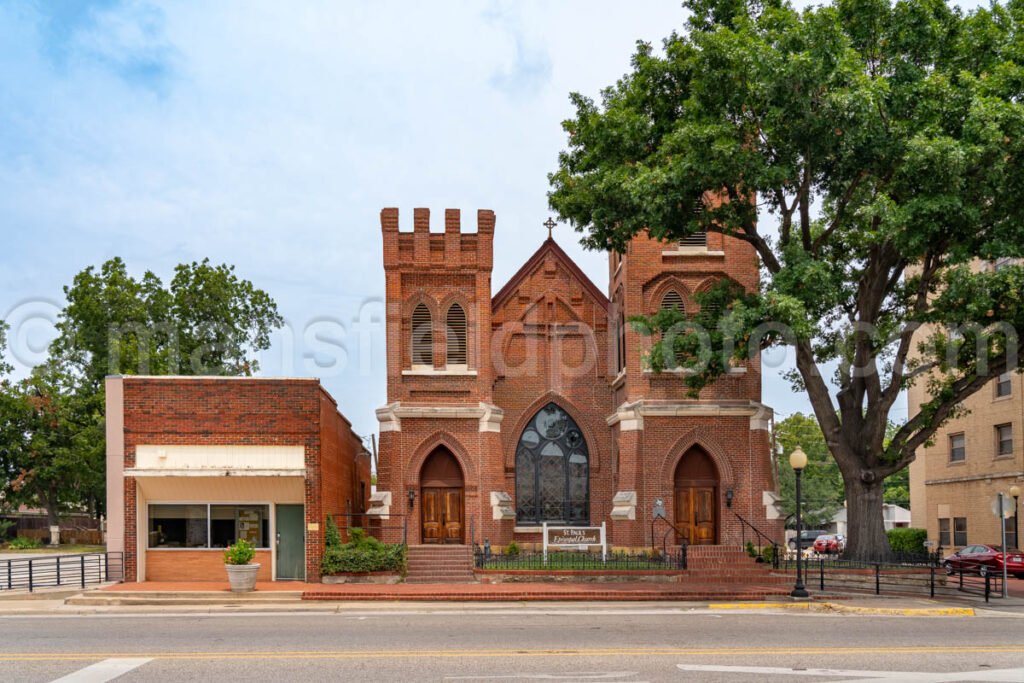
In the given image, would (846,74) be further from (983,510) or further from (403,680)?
(983,510)

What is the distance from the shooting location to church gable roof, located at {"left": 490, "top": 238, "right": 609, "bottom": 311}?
3597cm

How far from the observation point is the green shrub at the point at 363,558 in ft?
87.0

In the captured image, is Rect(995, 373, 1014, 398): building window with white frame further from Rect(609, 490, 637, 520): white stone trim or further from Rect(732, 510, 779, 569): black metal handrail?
Rect(609, 490, 637, 520): white stone trim

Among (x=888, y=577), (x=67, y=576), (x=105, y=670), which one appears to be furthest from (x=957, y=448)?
(x=105, y=670)

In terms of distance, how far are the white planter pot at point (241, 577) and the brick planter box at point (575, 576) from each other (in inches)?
225

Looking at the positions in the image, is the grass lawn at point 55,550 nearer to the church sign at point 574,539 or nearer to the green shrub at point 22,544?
the green shrub at point 22,544

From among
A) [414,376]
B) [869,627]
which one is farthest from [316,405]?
[869,627]

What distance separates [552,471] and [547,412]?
1.94 metres

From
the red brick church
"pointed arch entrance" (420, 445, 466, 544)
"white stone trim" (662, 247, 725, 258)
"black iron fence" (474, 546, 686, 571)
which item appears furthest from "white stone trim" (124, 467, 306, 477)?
"white stone trim" (662, 247, 725, 258)

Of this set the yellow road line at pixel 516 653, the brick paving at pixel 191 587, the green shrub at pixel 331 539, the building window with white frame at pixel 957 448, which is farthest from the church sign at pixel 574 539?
the building window with white frame at pixel 957 448

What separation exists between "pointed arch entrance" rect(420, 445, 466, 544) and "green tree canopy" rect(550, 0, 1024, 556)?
8778 millimetres

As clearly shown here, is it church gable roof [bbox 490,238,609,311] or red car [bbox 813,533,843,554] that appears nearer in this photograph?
church gable roof [bbox 490,238,609,311]

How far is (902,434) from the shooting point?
2805 cm

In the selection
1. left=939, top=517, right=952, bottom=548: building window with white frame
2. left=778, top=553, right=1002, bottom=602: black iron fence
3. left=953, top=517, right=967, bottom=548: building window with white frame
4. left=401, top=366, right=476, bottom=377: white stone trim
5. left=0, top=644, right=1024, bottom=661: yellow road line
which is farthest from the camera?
left=939, top=517, right=952, bottom=548: building window with white frame
